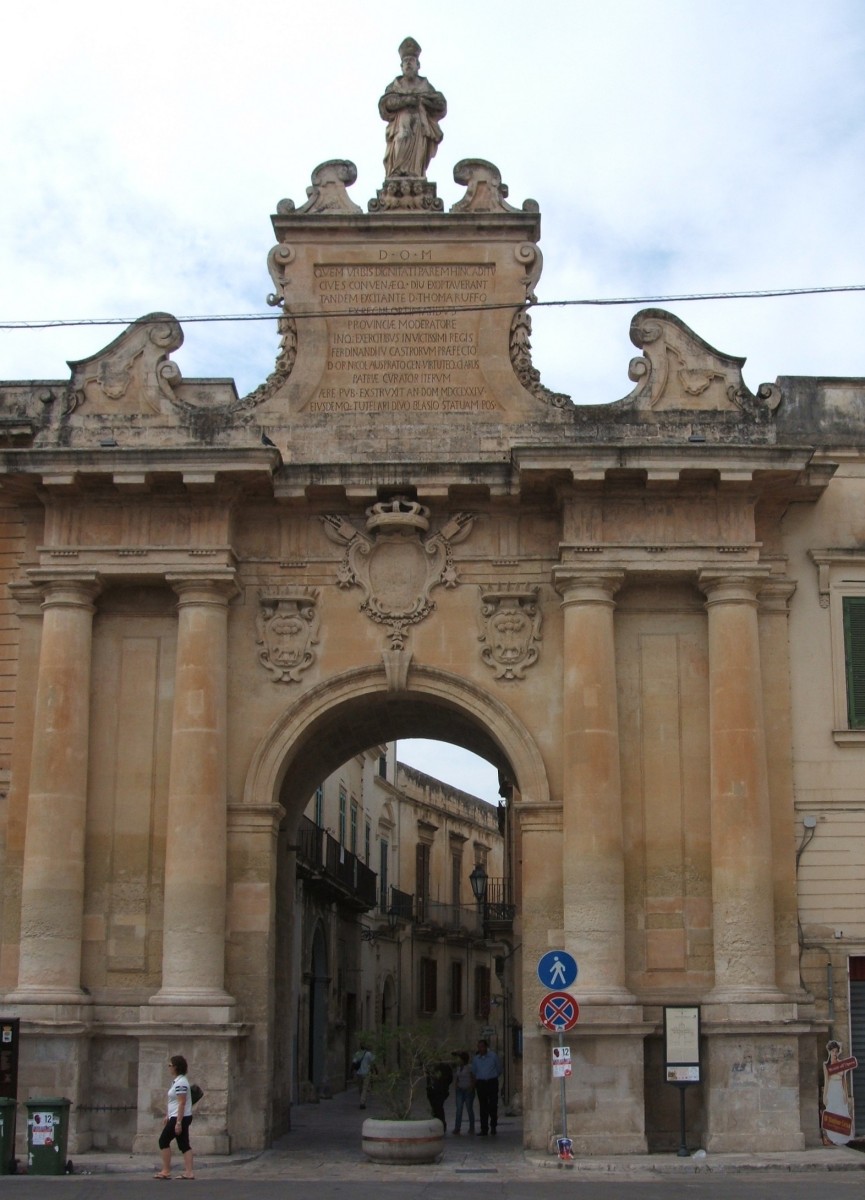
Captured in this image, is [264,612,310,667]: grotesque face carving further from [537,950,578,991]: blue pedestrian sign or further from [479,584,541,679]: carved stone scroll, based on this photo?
[537,950,578,991]: blue pedestrian sign

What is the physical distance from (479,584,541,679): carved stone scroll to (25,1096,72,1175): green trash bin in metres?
7.22

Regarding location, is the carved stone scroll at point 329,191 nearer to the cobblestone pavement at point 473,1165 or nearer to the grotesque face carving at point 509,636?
the grotesque face carving at point 509,636

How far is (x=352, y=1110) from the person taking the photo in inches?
1177

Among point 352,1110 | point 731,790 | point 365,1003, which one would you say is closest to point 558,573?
point 731,790

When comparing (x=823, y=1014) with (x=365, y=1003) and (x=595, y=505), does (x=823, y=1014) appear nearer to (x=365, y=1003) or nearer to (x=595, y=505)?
(x=595, y=505)

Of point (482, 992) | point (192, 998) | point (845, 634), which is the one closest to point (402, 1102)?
point (192, 998)

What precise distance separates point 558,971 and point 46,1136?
5.65 metres

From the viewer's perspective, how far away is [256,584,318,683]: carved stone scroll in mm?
20359

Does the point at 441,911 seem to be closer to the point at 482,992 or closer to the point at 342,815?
the point at 482,992

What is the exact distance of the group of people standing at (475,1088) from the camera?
22.5m

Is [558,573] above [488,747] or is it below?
above

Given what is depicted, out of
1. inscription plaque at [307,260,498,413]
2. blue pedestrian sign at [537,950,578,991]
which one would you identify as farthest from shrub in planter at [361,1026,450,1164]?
inscription plaque at [307,260,498,413]

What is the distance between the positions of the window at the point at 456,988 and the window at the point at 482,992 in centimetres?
114

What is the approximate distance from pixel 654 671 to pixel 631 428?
9.96 ft
